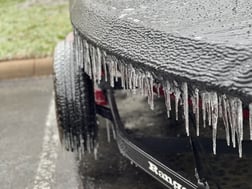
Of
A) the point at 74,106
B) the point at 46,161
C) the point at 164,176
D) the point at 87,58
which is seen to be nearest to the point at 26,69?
the point at 46,161

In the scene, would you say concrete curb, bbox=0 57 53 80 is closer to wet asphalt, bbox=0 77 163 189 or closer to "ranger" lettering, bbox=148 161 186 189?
wet asphalt, bbox=0 77 163 189

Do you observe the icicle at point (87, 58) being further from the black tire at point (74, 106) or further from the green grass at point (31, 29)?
the green grass at point (31, 29)

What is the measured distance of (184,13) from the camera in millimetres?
2020

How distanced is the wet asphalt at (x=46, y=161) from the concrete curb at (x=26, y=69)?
0.79m

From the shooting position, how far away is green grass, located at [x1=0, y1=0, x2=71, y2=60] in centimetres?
580

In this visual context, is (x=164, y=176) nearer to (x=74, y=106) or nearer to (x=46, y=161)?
(x=74, y=106)

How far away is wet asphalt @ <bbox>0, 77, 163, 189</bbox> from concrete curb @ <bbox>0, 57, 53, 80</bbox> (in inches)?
31.3

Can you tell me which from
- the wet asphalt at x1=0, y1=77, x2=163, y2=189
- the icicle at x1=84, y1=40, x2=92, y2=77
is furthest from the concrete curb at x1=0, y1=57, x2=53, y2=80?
the icicle at x1=84, y1=40, x2=92, y2=77

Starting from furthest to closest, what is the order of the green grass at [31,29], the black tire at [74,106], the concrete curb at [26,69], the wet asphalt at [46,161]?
the green grass at [31,29] → the concrete curb at [26,69] → the wet asphalt at [46,161] → the black tire at [74,106]

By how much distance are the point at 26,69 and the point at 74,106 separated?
2.58 m

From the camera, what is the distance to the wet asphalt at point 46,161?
3367mm

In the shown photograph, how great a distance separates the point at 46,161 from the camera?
147 inches

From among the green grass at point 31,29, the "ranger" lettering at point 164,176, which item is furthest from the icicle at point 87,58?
the green grass at point 31,29

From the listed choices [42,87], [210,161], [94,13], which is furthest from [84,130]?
[42,87]
